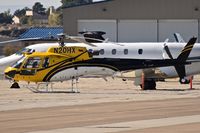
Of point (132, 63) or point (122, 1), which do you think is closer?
point (132, 63)

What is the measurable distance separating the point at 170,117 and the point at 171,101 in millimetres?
5764

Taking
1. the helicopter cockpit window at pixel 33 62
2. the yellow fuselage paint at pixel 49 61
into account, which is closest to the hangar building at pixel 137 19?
the yellow fuselage paint at pixel 49 61

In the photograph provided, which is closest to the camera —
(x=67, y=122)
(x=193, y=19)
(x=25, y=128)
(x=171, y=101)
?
(x=25, y=128)

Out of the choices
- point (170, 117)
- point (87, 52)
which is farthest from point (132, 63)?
point (170, 117)

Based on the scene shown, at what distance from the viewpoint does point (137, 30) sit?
6450cm

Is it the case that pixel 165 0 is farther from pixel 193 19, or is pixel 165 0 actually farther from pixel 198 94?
pixel 198 94

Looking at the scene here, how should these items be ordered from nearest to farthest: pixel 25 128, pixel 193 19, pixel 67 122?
pixel 25 128 → pixel 67 122 → pixel 193 19

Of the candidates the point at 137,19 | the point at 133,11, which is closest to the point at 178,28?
the point at 137,19

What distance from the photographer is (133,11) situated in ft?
212

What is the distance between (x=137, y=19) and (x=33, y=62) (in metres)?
31.2

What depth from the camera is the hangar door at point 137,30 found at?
6412cm

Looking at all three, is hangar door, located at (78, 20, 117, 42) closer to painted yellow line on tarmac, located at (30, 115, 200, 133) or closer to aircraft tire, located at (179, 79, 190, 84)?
aircraft tire, located at (179, 79, 190, 84)

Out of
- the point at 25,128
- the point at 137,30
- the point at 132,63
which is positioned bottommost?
the point at 25,128

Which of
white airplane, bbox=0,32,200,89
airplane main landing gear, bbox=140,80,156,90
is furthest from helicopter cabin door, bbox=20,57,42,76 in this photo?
Answer: airplane main landing gear, bbox=140,80,156,90
